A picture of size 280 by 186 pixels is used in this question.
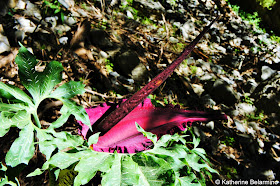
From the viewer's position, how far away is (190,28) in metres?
2.37

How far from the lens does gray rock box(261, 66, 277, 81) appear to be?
90.3 inches

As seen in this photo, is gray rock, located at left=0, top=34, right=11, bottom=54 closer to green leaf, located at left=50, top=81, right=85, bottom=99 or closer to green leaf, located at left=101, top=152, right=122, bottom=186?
green leaf, located at left=50, top=81, right=85, bottom=99

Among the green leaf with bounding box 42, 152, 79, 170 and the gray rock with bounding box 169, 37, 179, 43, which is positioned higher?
the gray rock with bounding box 169, 37, 179, 43

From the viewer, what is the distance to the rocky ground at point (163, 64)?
49.0 inches

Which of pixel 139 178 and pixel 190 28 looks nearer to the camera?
pixel 139 178

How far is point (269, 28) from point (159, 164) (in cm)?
361

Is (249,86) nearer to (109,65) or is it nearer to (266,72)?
(266,72)

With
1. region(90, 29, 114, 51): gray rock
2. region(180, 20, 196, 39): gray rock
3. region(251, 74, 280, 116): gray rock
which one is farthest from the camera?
region(180, 20, 196, 39): gray rock

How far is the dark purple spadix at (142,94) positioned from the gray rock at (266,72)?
6.18ft

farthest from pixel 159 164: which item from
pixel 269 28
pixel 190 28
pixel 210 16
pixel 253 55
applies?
pixel 269 28

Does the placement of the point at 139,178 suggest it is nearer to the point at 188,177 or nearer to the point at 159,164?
the point at 159,164

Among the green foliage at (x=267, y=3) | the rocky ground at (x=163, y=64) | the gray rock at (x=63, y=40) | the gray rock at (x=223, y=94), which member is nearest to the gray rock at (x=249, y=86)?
the rocky ground at (x=163, y=64)

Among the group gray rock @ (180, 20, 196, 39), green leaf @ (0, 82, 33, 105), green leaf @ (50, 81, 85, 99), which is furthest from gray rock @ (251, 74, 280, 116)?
green leaf @ (0, 82, 33, 105)

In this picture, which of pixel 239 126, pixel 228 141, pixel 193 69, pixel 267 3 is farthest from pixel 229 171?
pixel 267 3
